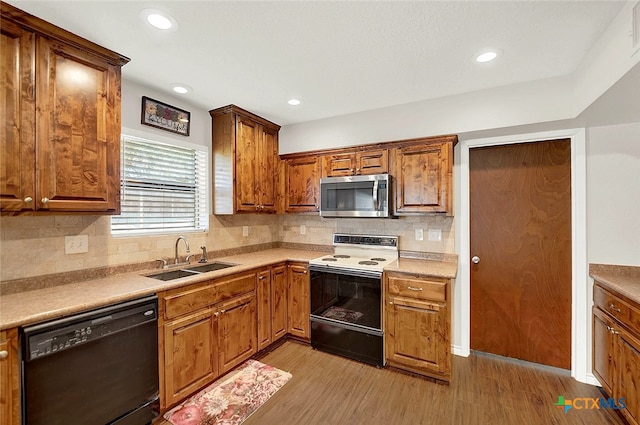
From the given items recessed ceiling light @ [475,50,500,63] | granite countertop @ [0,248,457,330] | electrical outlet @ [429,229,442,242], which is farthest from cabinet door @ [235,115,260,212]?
recessed ceiling light @ [475,50,500,63]

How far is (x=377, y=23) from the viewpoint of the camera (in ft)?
5.47

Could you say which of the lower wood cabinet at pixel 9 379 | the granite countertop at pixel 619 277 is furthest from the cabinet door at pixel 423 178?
the lower wood cabinet at pixel 9 379

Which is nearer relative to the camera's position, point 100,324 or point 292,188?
point 100,324

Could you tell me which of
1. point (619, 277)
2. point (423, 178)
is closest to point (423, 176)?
point (423, 178)

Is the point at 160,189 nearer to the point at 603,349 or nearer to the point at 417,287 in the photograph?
the point at 417,287

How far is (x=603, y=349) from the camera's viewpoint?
7.07 ft

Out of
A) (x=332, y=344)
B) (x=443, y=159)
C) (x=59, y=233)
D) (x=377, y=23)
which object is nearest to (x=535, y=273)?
(x=443, y=159)

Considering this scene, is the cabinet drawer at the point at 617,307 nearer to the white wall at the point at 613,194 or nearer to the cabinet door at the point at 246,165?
the white wall at the point at 613,194

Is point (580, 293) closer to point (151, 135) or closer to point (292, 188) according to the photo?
point (292, 188)

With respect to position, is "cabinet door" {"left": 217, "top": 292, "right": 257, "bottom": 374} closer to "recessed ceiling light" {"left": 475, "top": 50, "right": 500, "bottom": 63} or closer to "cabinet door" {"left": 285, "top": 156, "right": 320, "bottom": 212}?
"cabinet door" {"left": 285, "top": 156, "right": 320, "bottom": 212}

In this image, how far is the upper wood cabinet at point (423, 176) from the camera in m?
2.70

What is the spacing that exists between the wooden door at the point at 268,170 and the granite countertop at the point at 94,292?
903 mm

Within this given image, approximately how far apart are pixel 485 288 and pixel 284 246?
8.22 feet

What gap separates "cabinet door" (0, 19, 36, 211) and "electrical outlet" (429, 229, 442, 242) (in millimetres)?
3216
